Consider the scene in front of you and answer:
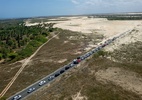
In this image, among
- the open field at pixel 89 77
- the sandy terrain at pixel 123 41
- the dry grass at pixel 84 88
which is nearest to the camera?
the dry grass at pixel 84 88

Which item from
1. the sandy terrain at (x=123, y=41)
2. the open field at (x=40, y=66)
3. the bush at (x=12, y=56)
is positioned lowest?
the open field at (x=40, y=66)

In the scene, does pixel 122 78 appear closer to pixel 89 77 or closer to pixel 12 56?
pixel 89 77

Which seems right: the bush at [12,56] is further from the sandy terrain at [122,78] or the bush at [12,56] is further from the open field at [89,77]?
the sandy terrain at [122,78]

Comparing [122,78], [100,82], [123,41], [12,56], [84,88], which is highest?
[123,41]

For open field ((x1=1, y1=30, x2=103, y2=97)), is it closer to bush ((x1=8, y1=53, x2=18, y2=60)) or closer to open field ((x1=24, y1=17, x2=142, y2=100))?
open field ((x1=24, y1=17, x2=142, y2=100))

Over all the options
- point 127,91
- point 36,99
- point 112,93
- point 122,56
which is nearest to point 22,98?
point 36,99

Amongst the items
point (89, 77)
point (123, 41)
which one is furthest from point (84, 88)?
point (123, 41)

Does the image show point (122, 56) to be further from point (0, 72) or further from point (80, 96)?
point (0, 72)

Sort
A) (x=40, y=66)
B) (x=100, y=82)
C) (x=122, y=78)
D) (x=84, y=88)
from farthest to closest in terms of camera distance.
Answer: (x=40, y=66) < (x=122, y=78) < (x=100, y=82) < (x=84, y=88)

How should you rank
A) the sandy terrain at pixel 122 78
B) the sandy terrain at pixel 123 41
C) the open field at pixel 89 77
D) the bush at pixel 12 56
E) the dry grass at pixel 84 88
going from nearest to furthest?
1. the dry grass at pixel 84 88
2. the open field at pixel 89 77
3. the sandy terrain at pixel 122 78
4. the bush at pixel 12 56
5. the sandy terrain at pixel 123 41

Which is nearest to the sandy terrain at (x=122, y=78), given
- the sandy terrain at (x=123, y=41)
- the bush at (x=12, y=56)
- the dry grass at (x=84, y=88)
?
the dry grass at (x=84, y=88)

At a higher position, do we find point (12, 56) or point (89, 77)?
point (12, 56)
